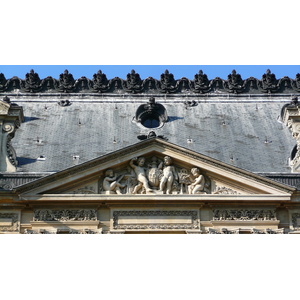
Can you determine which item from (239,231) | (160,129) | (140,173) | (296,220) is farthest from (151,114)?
(296,220)

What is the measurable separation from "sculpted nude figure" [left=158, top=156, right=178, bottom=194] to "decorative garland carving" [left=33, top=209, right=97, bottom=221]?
7.04 feet

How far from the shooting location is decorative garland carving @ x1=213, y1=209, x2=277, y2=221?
29.9 metres

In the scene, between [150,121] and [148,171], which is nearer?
[148,171]

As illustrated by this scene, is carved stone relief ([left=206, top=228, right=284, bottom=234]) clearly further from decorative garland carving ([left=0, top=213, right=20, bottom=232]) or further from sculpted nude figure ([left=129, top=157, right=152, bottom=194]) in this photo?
decorative garland carving ([left=0, top=213, right=20, bottom=232])

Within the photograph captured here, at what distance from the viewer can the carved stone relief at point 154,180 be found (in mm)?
29891

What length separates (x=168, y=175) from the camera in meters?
29.9

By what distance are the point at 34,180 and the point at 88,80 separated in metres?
9.55

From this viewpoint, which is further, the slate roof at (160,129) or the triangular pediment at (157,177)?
the slate roof at (160,129)

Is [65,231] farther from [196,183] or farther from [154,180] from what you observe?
[196,183]

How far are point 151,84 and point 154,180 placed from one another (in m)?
8.95

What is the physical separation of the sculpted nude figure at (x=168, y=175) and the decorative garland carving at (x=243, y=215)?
151cm

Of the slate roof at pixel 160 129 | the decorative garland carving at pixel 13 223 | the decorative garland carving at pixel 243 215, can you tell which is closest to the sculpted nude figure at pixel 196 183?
the decorative garland carving at pixel 243 215

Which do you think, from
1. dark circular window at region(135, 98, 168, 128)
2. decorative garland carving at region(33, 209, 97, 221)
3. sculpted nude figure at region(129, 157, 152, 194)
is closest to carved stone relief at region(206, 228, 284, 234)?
sculpted nude figure at region(129, 157, 152, 194)

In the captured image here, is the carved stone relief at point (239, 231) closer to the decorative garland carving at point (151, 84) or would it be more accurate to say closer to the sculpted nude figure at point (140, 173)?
the sculpted nude figure at point (140, 173)
